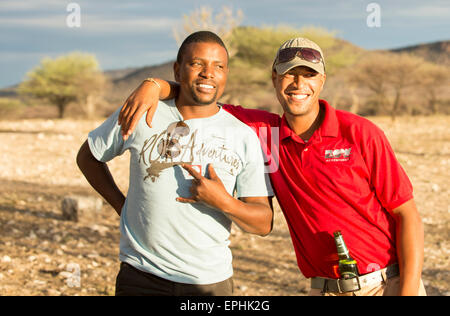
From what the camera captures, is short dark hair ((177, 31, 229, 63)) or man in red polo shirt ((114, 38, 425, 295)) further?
short dark hair ((177, 31, 229, 63))

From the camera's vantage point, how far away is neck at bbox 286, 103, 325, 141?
2.75m

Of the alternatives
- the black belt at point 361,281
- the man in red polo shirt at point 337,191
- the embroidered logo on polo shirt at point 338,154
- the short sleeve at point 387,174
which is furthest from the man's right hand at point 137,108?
the black belt at point 361,281

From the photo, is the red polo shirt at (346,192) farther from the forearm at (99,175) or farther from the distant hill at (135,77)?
the distant hill at (135,77)

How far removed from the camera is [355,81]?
38812mm

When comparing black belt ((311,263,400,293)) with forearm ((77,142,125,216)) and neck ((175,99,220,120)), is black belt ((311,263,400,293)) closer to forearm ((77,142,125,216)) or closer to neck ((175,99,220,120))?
neck ((175,99,220,120))

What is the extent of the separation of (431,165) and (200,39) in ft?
37.7

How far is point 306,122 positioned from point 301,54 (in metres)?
0.34

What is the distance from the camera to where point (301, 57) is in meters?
2.63

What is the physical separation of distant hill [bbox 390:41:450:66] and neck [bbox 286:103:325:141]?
354ft

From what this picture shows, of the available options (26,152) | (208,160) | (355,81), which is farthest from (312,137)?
(355,81)

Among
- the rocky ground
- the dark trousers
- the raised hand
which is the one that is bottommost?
the rocky ground

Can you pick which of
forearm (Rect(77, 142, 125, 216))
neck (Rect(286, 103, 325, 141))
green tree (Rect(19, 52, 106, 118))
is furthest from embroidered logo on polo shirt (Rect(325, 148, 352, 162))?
green tree (Rect(19, 52, 106, 118))

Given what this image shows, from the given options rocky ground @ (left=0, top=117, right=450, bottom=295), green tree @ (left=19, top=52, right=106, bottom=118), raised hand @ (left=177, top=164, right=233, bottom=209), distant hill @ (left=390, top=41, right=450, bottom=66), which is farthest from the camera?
distant hill @ (left=390, top=41, right=450, bottom=66)

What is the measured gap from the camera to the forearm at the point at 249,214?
2.45 m
